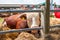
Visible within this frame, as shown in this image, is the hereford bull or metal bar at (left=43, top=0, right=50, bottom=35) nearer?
metal bar at (left=43, top=0, right=50, bottom=35)

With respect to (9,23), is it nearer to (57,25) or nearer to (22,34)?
(22,34)

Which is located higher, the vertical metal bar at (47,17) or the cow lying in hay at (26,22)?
the vertical metal bar at (47,17)

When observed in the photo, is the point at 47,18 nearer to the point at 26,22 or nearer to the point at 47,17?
the point at 47,17

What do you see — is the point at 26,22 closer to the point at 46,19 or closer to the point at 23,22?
the point at 23,22

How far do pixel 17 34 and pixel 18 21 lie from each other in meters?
0.15

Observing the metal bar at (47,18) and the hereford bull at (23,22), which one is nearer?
the metal bar at (47,18)

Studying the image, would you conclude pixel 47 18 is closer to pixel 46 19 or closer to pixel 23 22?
pixel 46 19

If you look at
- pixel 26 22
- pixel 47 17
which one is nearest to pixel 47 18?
pixel 47 17

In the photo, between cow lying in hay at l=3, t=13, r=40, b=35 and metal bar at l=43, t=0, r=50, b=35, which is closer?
metal bar at l=43, t=0, r=50, b=35

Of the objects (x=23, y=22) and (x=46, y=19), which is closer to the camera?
(x=46, y=19)

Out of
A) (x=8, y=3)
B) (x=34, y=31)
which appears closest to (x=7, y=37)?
(x=34, y=31)

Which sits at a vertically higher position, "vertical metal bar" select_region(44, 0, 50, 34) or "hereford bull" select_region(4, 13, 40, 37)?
"vertical metal bar" select_region(44, 0, 50, 34)

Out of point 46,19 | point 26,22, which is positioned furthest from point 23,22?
point 46,19

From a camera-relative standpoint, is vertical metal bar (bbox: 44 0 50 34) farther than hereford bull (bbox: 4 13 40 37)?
No
